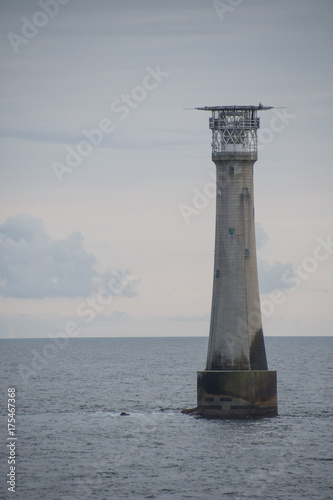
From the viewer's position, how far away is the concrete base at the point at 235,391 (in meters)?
63.8

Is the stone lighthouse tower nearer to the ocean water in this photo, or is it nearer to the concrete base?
the concrete base

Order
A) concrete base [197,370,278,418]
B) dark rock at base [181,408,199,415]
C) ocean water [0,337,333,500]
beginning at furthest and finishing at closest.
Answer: dark rock at base [181,408,199,415] → concrete base [197,370,278,418] → ocean water [0,337,333,500]

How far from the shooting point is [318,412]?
78.0m

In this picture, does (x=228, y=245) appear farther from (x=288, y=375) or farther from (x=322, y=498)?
(x=288, y=375)

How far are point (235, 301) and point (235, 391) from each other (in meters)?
6.60

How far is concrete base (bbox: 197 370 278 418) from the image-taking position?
209 ft

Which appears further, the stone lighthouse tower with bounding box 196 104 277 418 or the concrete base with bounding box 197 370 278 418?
the stone lighthouse tower with bounding box 196 104 277 418

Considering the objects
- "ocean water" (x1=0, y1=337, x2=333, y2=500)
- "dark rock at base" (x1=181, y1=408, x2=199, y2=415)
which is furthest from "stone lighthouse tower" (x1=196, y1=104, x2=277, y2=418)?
"dark rock at base" (x1=181, y1=408, x2=199, y2=415)

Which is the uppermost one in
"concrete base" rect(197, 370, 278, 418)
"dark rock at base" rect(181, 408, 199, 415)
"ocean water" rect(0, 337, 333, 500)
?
"concrete base" rect(197, 370, 278, 418)

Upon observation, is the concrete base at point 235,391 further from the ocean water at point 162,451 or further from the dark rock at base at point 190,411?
the dark rock at base at point 190,411

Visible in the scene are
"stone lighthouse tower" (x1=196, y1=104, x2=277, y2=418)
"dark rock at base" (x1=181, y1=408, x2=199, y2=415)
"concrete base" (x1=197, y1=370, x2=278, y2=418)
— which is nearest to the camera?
"concrete base" (x1=197, y1=370, x2=278, y2=418)

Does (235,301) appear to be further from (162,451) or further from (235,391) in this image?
(162,451)

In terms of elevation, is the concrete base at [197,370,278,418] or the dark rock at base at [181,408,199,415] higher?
the concrete base at [197,370,278,418]

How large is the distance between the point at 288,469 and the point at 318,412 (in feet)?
84.0
